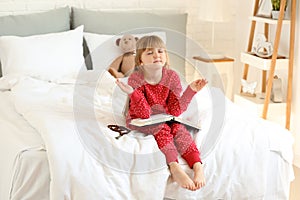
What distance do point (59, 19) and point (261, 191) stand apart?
2.06 meters

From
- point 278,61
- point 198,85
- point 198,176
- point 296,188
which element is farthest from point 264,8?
point 198,176

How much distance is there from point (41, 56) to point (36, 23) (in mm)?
364

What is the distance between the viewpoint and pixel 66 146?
7.18ft

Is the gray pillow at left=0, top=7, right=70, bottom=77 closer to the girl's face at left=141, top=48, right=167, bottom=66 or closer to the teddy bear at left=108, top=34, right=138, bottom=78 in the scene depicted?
the teddy bear at left=108, top=34, right=138, bottom=78

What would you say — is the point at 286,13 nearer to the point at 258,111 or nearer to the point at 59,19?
the point at 258,111

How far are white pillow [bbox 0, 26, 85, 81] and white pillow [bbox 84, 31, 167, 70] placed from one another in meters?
0.12

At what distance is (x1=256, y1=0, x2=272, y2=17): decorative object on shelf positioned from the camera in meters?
3.83

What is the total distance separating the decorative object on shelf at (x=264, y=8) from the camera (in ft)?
12.6

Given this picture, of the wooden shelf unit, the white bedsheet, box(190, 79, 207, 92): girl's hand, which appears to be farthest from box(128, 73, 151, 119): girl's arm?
the wooden shelf unit

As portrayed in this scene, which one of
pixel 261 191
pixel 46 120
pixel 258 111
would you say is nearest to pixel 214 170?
pixel 261 191

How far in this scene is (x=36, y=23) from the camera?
374 cm

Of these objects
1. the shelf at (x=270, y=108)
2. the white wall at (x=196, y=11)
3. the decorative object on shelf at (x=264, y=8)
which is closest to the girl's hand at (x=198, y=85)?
the shelf at (x=270, y=108)

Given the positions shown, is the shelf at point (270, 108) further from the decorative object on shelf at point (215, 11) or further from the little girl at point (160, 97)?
the little girl at point (160, 97)

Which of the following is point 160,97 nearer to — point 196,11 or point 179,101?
point 179,101
